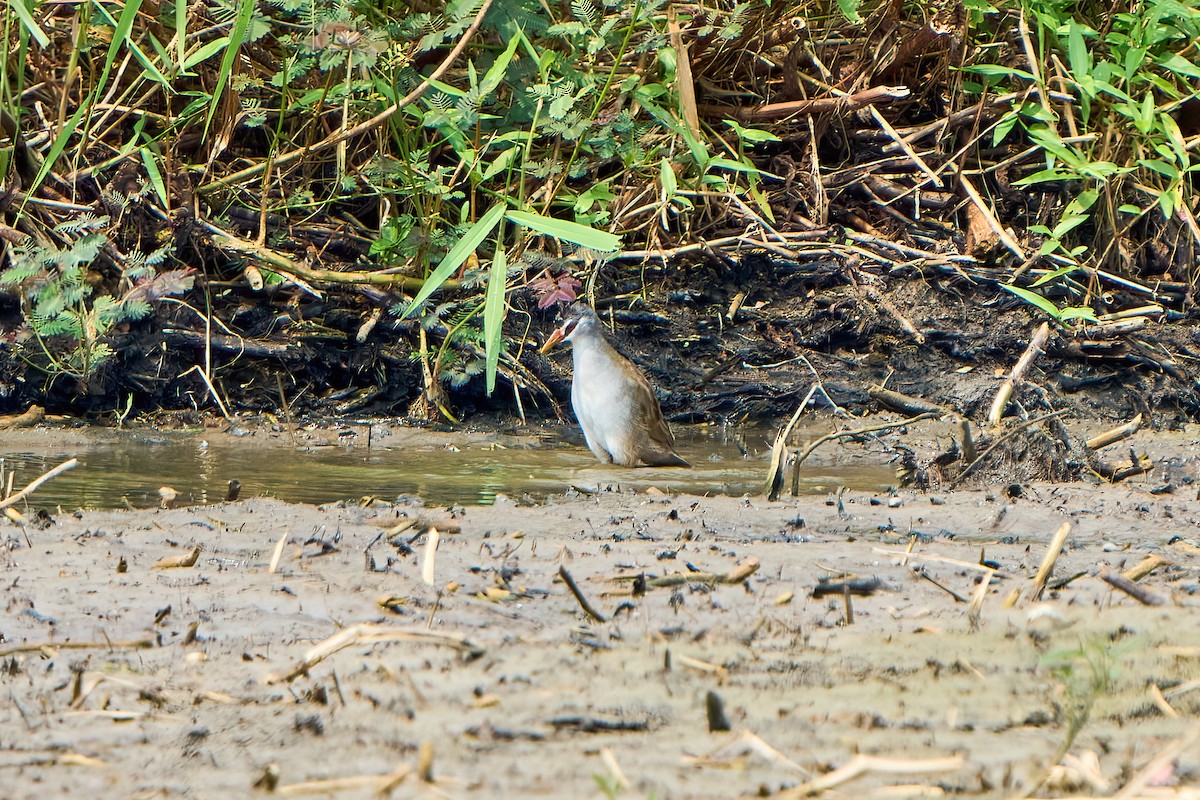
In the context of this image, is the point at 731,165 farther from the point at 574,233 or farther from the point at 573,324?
the point at 574,233

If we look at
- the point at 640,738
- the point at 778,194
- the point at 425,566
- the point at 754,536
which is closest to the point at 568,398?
the point at 778,194

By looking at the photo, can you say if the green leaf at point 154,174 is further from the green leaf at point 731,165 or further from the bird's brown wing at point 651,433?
the green leaf at point 731,165

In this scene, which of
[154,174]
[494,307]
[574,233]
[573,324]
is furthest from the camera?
[573,324]

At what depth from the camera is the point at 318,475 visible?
5.23m

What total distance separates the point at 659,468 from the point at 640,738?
4.06m

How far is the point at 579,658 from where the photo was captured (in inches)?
91.3

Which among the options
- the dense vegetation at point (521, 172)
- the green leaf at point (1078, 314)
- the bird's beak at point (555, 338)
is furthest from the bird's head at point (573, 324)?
the green leaf at point (1078, 314)

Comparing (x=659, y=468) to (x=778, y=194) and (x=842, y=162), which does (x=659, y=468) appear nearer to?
(x=778, y=194)

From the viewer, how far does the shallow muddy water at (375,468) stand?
4.80 m

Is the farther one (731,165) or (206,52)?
(731,165)

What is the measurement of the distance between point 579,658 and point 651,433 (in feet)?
12.1

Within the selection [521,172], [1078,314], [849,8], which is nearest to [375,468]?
[521,172]

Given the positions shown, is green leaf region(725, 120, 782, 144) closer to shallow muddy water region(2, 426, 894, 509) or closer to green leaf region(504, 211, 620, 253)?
shallow muddy water region(2, 426, 894, 509)

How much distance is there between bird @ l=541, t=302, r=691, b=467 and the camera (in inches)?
233
